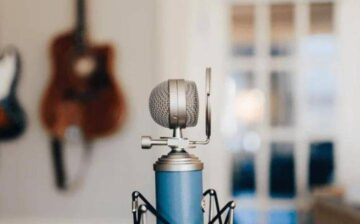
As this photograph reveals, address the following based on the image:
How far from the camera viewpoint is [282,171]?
3168 mm

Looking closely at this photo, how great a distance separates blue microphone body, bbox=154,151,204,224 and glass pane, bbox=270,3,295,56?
235cm

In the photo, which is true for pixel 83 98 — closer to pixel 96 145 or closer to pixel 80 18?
pixel 96 145

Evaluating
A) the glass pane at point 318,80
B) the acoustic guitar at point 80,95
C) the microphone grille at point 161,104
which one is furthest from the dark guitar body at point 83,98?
the microphone grille at point 161,104

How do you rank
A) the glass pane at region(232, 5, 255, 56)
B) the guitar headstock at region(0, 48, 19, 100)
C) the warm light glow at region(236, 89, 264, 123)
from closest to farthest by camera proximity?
the guitar headstock at region(0, 48, 19, 100) → the glass pane at region(232, 5, 255, 56) → the warm light glow at region(236, 89, 264, 123)

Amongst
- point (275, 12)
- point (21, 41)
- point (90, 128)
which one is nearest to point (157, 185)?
point (90, 128)

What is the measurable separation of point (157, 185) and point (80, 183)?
1.86 m

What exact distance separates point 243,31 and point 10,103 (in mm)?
1320

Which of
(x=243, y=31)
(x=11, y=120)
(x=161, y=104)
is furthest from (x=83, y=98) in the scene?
(x=161, y=104)

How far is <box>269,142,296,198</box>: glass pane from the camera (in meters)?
3.06

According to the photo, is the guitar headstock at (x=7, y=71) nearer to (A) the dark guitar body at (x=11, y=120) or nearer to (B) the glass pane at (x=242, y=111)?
(A) the dark guitar body at (x=11, y=120)

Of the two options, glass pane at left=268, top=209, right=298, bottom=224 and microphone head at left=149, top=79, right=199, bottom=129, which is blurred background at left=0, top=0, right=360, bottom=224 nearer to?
glass pane at left=268, top=209, right=298, bottom=224

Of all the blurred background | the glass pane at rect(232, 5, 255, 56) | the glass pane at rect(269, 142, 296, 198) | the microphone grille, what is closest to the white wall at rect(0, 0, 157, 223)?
the blurred background

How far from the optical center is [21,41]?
2557 millimetres

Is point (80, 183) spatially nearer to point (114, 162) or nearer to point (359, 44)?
point (114, 162)
